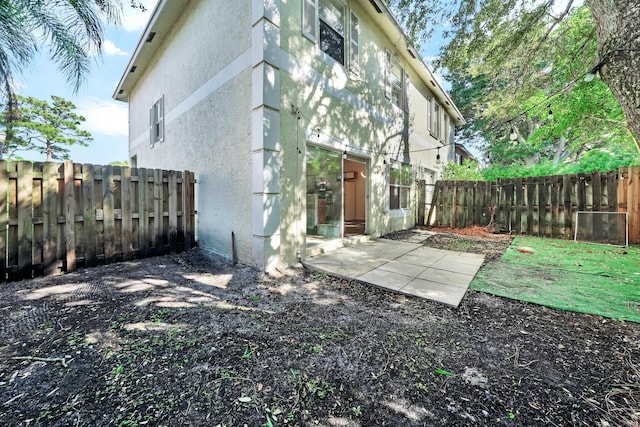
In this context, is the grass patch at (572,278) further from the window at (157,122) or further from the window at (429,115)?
the window at (157,122)

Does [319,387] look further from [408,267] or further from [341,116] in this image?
[341,116]

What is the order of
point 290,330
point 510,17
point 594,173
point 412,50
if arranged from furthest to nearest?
1. point 412,50
2. point 594,173
3. point 510,17
4. point 290,330

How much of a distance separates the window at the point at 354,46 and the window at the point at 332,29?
29 cm

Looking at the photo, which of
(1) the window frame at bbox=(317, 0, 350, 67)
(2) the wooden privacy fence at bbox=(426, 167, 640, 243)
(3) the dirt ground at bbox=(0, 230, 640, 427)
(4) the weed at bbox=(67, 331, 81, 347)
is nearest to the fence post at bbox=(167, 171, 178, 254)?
(3) the dirt ground at bbox=(0, 230, 640, 427)

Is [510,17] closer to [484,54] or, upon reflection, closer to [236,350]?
[484,54]

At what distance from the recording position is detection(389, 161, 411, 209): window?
8.07 metres

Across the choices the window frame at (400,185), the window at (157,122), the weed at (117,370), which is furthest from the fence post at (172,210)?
the window frame at (400,185)

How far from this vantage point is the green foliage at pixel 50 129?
19203 mm

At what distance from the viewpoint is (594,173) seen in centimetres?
661

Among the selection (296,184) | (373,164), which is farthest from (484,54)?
(296,184)

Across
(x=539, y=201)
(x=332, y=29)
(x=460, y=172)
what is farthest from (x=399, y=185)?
(x=460, y=172)

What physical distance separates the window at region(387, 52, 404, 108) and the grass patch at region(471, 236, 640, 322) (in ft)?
18.1

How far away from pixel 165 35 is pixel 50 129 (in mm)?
21695

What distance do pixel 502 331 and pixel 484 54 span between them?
736 centimetres
